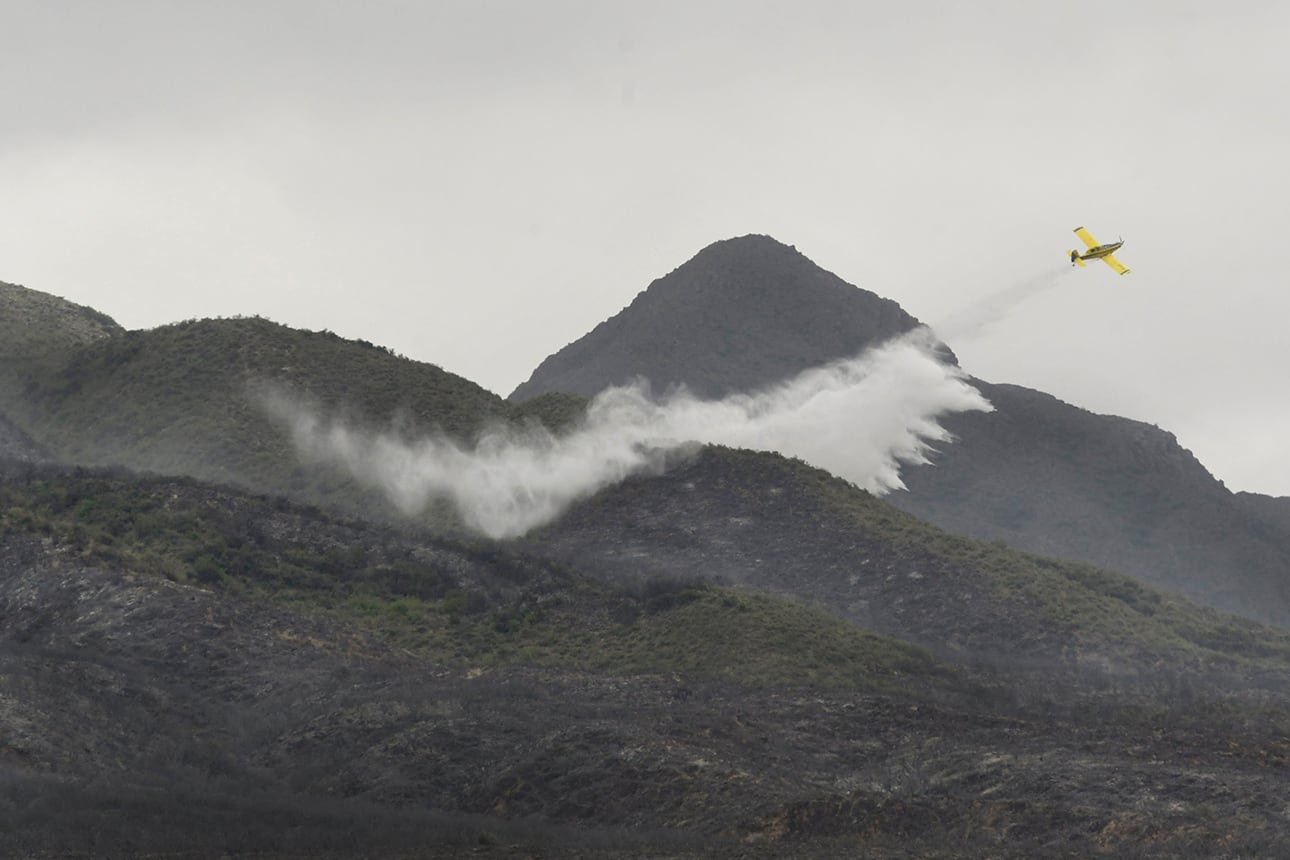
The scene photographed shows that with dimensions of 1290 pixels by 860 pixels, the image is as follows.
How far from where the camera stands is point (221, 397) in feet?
391

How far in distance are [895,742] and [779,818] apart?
1182cm

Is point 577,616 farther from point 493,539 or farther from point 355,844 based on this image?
point 355,844

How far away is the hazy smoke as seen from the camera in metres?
112

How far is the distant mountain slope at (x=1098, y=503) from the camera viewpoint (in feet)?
559

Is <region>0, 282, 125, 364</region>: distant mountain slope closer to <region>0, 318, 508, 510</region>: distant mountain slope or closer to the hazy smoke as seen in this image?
<region>0, 318, 508, 510</region>: distant mountain slope

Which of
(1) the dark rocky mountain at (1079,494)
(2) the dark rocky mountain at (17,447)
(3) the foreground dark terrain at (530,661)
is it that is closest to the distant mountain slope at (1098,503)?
(1) the dark rocky mountain at (1079,494)

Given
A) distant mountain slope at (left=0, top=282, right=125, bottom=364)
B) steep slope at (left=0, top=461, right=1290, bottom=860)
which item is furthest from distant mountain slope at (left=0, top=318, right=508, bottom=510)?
steep slope at (left=0, top=461, right=1290, bottom=860)

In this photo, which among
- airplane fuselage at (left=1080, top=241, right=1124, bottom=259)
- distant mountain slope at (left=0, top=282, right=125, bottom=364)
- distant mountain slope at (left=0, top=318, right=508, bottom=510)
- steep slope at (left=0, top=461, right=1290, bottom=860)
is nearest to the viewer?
steep slope at (left=0, top=461, right=1290, bottom=860)

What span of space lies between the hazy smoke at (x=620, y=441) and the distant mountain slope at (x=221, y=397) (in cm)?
267

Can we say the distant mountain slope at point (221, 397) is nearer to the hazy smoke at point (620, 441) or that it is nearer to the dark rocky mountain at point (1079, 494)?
the hazy smoke at point (620, 441)

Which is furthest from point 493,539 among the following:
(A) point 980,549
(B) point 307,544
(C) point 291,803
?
(C) point 291,803

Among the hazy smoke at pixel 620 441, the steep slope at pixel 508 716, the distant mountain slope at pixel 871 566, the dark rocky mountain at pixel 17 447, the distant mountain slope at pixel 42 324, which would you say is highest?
the distant mountain slope at pixel 42 324

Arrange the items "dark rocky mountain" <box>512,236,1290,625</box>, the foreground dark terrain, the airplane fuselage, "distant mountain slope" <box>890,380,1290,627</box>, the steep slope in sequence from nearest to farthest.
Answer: the steep slope, the foreground dark terrain, the airplane fuselage, "distant mountain slope" <box>890,380,1290,627</box>, "dark rocky mountain" <box>512,236,1290,625</box>

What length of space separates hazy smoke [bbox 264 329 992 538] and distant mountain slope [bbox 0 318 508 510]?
2672mm
